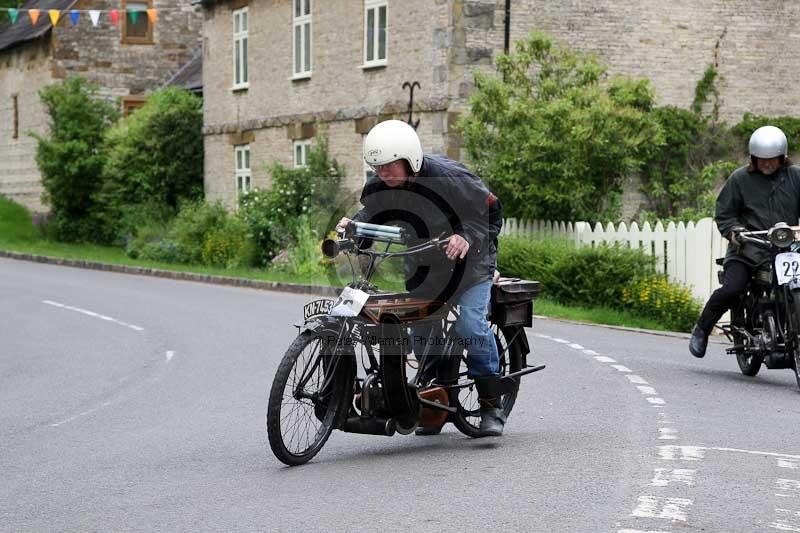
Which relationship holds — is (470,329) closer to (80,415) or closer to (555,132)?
(80,415)

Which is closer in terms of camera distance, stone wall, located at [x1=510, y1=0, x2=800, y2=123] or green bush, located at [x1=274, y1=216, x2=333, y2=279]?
green bush, located at [x1=274, y1=216, x2=333, y2=279]

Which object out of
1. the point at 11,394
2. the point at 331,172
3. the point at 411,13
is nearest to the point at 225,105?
the point at 331,172

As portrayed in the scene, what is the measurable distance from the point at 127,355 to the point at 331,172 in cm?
1376

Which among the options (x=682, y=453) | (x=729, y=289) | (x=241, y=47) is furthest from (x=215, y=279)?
(x=682, y=453)

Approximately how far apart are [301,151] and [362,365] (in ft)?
70.8

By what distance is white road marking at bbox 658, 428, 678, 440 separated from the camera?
7.52m

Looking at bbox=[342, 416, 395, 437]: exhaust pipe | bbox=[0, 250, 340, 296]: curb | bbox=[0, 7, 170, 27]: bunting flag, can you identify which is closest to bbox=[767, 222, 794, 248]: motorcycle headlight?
bbox=[342, 416, 395, 437]: exhaust pipe

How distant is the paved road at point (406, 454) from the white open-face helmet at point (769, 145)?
1854 millimetres

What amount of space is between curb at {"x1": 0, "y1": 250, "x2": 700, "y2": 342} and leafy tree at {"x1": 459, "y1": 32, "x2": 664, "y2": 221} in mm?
3460

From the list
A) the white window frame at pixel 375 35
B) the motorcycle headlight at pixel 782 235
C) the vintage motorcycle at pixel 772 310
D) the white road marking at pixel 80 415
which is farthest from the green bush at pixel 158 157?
the motorcycle headlight at pixel 782 235

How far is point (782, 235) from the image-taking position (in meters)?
9.70

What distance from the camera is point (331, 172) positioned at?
26281 millimetres

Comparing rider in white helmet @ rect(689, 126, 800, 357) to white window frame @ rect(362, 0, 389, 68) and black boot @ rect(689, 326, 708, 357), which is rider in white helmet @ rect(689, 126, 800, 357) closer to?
black boot @ rect(689, 326, 708, 357)

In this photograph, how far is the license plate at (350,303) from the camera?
674 centimetres
